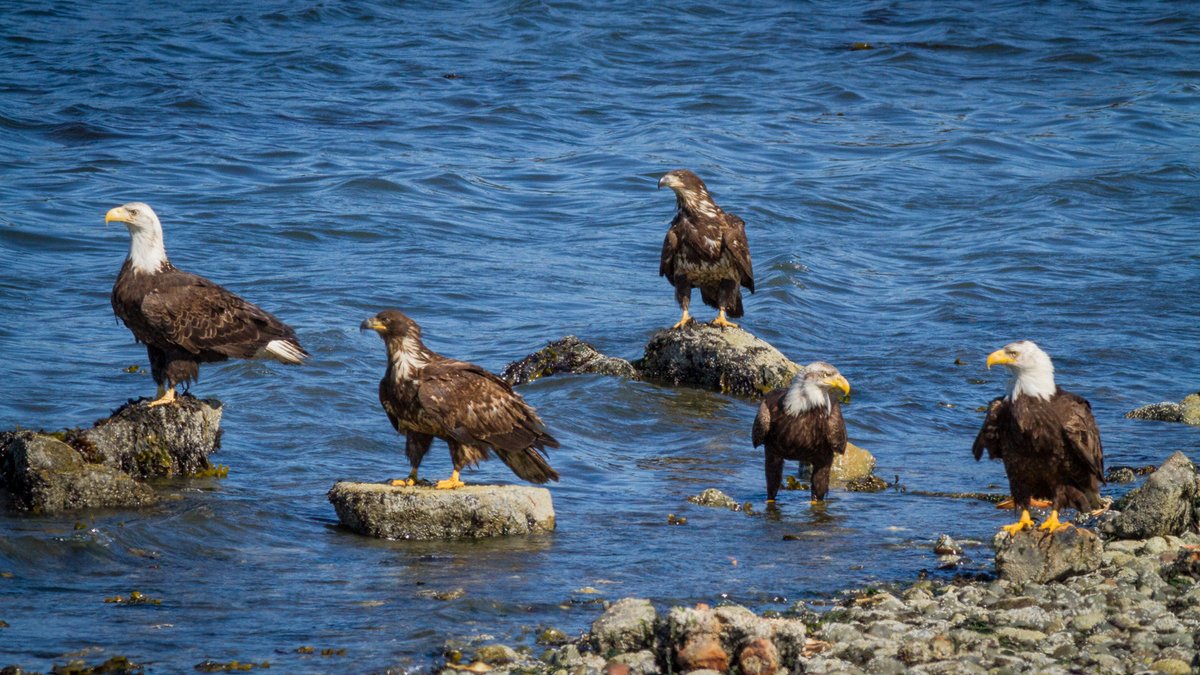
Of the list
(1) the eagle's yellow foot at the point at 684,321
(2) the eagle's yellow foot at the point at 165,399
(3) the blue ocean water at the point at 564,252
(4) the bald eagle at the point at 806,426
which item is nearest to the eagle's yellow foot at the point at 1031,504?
(3) the blue ocean water at the point at 564,252

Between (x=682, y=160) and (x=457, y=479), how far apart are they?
1506cm

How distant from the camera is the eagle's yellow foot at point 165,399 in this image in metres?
10.3

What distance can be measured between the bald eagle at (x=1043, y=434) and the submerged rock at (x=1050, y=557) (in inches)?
10.6

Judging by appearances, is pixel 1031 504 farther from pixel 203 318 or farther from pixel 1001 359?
pixel 203 318

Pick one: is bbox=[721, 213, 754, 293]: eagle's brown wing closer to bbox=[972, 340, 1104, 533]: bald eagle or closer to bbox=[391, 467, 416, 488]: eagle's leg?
bbox=[391, 467, 416, 488]: eagle's leg

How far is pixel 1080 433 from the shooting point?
7.95 m

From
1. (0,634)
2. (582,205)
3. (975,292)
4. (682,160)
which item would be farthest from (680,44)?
(0,634)

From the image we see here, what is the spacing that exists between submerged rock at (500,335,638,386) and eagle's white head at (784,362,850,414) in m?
3.96

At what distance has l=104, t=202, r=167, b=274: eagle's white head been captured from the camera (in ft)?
34.8

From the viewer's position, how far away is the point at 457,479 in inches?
353

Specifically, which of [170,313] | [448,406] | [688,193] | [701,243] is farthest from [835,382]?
[170,313]

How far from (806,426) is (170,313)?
4.58m

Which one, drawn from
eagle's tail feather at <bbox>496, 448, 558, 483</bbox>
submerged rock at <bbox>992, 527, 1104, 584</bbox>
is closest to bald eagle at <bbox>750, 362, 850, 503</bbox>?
eagle's tail feather at <bbox>496, 448, 558, 483</bbox>

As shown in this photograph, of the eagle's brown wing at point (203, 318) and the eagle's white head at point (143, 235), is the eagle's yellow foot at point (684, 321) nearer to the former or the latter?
the eagle's brown wing at point (203, 318)
